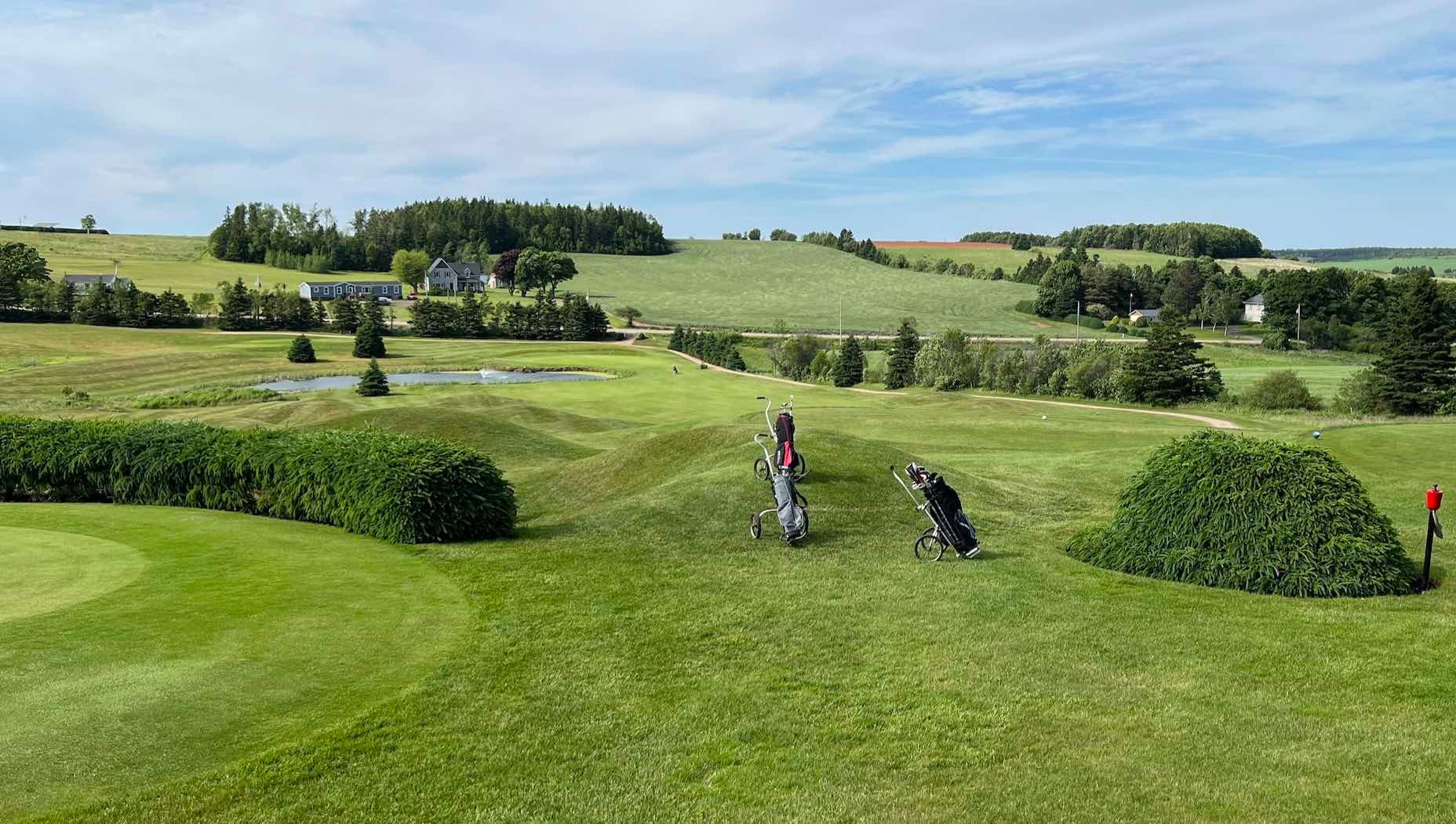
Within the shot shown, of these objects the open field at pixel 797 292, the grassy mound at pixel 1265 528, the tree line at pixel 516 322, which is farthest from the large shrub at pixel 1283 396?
the tree line at pixel 516 322

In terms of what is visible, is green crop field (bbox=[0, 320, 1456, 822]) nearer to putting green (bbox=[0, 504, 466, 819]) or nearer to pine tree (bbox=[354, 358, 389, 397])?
putting green (bbox=[0, 504, 466, 819])

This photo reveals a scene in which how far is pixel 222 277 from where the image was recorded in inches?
5453

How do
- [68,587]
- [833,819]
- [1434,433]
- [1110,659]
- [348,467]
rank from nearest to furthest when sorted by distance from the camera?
1. [833,819]
2. [1110,659]
3. [68,587]
4. [348,467]
5. [1434,433]

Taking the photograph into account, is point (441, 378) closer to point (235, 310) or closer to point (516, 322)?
point (516, 322)

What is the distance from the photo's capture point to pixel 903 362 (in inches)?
3054

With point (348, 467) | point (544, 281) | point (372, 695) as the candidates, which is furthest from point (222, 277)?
point (372, 695)

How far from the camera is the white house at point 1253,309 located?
427 ft

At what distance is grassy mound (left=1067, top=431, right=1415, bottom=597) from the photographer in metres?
13.2

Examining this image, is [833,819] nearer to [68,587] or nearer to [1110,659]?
[1110,659]

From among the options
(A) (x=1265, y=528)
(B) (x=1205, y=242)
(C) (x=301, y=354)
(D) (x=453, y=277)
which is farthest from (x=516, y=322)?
(B) (x=1205, y=242)

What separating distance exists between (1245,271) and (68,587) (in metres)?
173

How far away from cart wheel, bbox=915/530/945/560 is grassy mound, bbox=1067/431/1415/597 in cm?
252

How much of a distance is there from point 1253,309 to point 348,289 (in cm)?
12292

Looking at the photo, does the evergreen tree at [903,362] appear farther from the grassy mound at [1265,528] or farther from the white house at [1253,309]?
the white house at [1253,309]
